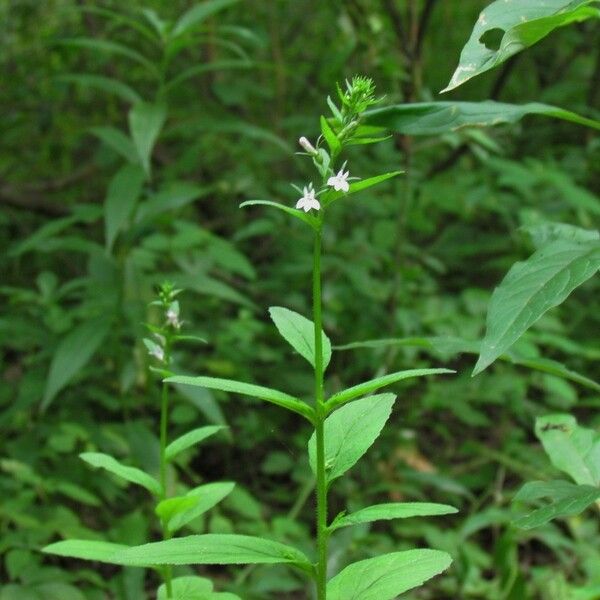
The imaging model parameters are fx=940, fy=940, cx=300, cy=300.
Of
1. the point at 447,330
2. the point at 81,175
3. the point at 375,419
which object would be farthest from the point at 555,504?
the point at 81,175

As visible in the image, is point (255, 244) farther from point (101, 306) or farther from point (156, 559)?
point (156, 559)

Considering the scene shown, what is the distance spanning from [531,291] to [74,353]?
122cm

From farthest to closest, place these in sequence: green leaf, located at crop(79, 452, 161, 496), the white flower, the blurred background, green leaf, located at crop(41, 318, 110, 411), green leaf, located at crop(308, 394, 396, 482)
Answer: the blurred background, green leaf, located at crop(41, 318, 110, 411), green leaf, located at crop(79, 452, 161, 496), green leaf, located at crop(308, 394, 396, 482), the white flower

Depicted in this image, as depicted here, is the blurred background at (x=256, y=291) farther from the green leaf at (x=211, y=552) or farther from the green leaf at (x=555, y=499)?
the green leaf at (x=211, y=552)

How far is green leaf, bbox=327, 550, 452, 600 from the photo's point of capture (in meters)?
0.93

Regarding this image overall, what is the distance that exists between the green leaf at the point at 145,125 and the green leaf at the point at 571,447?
0.98 m

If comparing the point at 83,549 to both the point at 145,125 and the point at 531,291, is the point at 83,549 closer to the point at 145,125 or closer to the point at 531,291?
the point at 531,291

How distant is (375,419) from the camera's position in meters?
1.05

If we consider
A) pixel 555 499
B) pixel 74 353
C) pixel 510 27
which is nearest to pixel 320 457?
pixel 555 499

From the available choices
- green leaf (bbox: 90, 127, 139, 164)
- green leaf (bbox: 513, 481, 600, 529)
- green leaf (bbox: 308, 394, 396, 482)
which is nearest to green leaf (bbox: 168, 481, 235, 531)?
green leaf (bbox: 308, 394, 396, 482)

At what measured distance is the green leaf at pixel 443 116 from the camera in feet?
4.26

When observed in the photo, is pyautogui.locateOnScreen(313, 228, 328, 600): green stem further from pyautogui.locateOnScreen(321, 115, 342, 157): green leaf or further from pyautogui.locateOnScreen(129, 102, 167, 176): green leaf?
pyautogui.locateOnScreen(129, 102, 167, 176): green leaf

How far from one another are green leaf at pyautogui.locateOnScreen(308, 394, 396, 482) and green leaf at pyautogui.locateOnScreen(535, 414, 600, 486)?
0.40 metres

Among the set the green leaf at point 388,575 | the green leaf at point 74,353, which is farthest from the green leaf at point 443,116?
the green leaf at point 74,353
